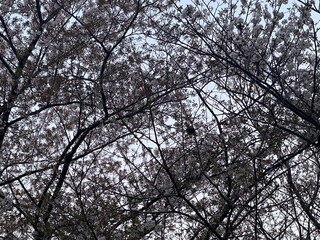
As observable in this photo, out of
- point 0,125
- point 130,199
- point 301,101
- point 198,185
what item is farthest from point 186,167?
point 0,125

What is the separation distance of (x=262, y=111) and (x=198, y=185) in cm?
108

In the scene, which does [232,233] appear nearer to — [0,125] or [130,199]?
[130,199]

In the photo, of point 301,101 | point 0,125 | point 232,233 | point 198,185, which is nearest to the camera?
point 301,101

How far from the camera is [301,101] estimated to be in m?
4.88

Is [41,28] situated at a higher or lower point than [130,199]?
higher

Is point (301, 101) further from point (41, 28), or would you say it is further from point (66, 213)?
point (41, 28)

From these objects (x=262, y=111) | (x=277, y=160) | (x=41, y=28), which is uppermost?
(x=41, y=28)

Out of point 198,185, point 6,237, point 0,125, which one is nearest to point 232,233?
point 198,185

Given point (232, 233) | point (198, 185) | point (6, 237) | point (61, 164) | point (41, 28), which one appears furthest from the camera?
point (41, 28)

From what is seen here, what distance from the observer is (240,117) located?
530cm

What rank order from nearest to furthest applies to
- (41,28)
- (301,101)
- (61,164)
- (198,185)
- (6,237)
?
(301,101), (198,185), (6,237), (61,164), (41,28)

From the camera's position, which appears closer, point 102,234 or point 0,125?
point 102,234

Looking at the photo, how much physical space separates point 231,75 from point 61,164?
313 centimetres

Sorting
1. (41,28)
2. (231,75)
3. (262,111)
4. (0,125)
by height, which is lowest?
(262,111)
